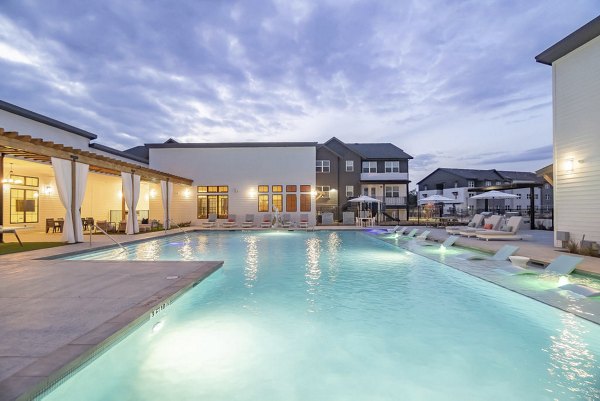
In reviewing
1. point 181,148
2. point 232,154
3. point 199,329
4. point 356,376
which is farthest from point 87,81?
point 356,376

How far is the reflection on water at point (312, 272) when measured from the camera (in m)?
5.77

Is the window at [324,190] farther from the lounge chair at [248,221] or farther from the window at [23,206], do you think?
the window at [23,206]

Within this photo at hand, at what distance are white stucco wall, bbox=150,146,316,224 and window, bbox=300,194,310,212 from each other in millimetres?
339

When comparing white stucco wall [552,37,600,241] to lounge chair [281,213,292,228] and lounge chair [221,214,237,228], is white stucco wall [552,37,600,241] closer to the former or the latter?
lounge chair [281,213,292,228]

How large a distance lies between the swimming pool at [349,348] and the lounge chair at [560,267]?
4.47ft

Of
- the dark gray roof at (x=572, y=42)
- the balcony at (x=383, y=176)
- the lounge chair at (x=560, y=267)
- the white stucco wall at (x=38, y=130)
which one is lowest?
the lounge chair at (x=560, y=267)

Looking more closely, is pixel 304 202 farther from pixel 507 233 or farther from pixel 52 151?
pixel 52 151

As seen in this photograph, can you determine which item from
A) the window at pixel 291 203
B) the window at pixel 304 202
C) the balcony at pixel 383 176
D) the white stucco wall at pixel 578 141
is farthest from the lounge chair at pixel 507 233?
the balcony at pixel 383 176

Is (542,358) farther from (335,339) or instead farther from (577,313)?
(335,339)

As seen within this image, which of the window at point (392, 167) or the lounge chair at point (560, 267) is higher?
the window at point (392, 167)

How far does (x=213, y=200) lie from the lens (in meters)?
21.8

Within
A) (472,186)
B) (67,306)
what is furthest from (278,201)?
(472,186)

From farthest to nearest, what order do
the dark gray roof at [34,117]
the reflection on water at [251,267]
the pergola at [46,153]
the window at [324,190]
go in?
the window at [324,190], the dark gray roof at [34,117], the pergola at [46,153], the reflection on water at [251,267]

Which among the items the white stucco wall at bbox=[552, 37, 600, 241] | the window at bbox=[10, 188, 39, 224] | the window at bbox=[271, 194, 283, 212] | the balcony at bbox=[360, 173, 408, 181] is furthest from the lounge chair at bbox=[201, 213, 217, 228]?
the white stucco wall at bbox=[552, 37, 600, 241]
